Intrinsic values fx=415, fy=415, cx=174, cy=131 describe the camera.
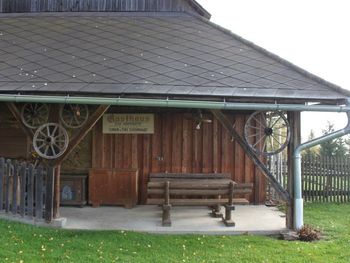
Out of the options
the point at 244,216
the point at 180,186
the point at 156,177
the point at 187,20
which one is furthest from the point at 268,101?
the point at 187,20

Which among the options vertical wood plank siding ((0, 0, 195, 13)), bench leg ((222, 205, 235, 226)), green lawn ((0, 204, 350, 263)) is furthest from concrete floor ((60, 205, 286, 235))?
vertical wood plank siding ((0, 0, 195, 13))

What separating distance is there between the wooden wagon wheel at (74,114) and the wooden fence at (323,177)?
556cm

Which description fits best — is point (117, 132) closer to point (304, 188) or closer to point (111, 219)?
point (111, 219)

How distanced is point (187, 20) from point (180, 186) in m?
5.29

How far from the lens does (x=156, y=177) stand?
9516mm

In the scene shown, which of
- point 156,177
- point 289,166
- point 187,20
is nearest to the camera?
point 289,166

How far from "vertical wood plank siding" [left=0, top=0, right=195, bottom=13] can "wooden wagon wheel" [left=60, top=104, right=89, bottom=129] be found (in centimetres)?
409

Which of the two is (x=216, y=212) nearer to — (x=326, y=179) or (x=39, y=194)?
(x=39, y=194)

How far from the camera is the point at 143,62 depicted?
8.07 m

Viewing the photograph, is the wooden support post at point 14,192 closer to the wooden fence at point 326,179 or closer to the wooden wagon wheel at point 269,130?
the wooden wagon wheel at point 269,130

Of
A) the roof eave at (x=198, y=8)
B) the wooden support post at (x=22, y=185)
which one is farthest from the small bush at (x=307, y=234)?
the roof eave at (x=198, y=8)

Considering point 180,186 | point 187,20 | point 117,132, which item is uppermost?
point 187,20

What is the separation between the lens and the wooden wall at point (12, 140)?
995cm

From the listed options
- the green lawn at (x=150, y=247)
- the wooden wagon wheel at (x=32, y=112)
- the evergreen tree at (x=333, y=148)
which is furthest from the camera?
the evergreen tree at (x=333, y=148)
